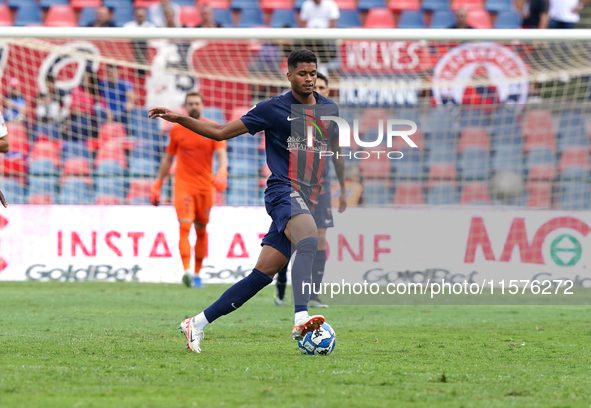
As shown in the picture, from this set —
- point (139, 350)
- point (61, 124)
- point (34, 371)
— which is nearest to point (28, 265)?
point (61, 124)

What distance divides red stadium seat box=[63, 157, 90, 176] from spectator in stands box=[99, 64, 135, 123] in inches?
36.8

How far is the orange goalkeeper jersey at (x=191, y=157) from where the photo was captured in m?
10.7

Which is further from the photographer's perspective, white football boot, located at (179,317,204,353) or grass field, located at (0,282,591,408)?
white football boot, located at (179,317,204,353)

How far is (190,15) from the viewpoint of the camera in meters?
16.5

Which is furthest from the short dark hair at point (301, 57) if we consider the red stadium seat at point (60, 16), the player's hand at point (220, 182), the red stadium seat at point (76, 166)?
the red stadium seat at point (60, 16)

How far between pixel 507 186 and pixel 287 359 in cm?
A: 876

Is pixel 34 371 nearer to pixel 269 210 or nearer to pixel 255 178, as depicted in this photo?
pixel 269 210

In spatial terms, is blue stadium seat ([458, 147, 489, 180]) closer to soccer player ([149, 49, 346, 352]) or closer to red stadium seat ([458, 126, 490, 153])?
red stadium seat ([458, 126, 490, 153])

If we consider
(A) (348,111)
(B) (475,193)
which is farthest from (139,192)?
(B) (475,193)

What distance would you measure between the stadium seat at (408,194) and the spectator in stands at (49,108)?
218 inches

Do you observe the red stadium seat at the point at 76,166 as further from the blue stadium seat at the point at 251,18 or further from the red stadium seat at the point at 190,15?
the blue stadium seat at the point at 251,18

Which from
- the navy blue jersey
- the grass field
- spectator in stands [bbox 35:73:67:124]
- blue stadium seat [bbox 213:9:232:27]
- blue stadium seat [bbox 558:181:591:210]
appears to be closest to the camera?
the grass field

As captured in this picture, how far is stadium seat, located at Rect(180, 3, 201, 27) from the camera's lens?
16.3 meters

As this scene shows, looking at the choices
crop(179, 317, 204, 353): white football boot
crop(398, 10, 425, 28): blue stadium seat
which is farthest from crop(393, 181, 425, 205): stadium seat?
crop(179, 317, 204, 353): white football boot
